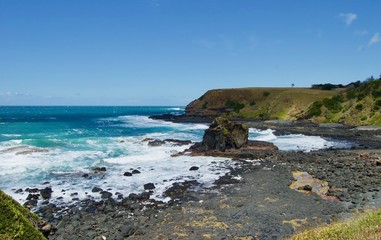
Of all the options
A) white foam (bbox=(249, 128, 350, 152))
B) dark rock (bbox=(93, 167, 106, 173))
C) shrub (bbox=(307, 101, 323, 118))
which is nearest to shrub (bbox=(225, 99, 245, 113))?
shrub (bbox=(307, 101, 323, 118))

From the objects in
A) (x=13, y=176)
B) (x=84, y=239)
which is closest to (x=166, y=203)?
(x=84, y=239)

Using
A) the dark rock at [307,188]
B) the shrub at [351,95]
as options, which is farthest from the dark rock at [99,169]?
the shrub at [351,95]

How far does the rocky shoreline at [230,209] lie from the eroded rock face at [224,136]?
11.0 metres

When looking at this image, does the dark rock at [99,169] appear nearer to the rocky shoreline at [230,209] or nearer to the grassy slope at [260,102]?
the rocky shoreline at [230,209]

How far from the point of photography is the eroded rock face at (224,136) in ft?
130

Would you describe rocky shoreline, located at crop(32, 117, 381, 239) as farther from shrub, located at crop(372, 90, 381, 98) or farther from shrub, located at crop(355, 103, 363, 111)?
shrub, located at crop(372, 90, 381, 98)

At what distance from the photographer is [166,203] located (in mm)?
20469

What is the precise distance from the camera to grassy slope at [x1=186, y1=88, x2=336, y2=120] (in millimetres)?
96250

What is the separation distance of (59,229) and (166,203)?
6.59m

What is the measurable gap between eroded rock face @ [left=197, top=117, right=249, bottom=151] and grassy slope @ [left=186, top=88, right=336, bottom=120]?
5268 cm

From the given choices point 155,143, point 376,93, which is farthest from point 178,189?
point 376,93

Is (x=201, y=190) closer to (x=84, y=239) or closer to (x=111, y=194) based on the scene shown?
(x=111, y=194)

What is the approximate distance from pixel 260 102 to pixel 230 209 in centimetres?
9504

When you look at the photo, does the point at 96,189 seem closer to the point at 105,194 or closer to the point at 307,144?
the point at 105,194
